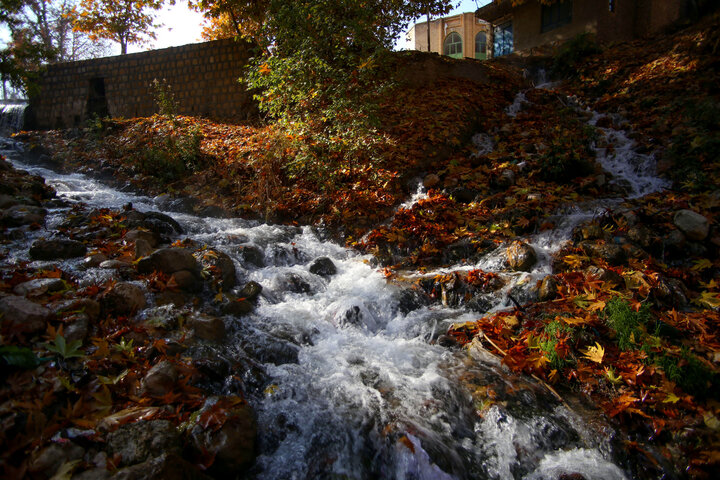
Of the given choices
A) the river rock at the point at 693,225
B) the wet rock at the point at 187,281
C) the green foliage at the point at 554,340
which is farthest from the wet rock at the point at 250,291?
the river rock at the point at 693,225

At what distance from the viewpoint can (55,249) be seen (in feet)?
13.4

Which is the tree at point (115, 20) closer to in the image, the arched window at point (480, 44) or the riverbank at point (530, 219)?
the riverbank at point (530, 219)

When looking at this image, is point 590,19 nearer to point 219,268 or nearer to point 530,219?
point 530,219

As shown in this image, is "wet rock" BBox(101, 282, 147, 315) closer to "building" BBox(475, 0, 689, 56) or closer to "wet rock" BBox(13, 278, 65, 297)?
"wet rock" BBox(13, 278, 65, 297)

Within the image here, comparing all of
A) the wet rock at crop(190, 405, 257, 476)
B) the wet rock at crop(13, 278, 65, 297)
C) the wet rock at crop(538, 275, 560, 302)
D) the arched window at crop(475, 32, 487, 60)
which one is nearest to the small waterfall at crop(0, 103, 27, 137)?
the wet rock at crop(13, 278, 65, 297)

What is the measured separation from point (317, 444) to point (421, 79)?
9793 mm

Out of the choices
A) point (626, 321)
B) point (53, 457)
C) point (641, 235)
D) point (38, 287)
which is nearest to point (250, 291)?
point (38, 287)

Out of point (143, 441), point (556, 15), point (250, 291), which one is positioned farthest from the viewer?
point (556, 15)

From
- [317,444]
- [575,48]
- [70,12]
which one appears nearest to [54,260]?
[317,444]

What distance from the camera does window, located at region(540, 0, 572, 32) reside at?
1294 centimetres

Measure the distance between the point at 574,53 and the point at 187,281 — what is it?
12.8 m

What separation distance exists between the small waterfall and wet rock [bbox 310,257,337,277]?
1416 centimetres

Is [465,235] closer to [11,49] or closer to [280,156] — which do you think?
[280,156]

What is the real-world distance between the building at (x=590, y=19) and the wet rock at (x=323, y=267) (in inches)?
410
